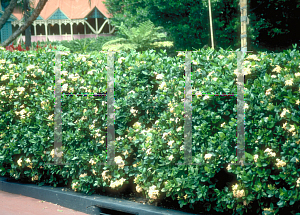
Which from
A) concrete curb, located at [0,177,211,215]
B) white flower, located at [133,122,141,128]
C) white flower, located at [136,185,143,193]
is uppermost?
white flower, located at [133,122,141,128]

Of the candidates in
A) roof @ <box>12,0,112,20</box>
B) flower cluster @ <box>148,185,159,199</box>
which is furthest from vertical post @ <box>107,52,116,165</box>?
roof @ <box>12,0,112,20</box>

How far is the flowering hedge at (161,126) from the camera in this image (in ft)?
11.4

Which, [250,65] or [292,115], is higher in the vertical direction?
[250,65]

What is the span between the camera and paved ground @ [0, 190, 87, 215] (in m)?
4.77

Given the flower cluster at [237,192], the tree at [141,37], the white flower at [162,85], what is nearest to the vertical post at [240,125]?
the flower cluster at [237,192]

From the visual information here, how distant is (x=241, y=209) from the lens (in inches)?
146

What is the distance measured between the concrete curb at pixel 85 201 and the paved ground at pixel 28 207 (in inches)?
2.9

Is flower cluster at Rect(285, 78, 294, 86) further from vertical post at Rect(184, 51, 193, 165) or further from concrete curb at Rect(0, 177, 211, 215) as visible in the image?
concrete curb at Rect(0, 177, 211, 215)

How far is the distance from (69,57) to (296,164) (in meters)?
3.34

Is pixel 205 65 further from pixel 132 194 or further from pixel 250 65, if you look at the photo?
pixel 132 194

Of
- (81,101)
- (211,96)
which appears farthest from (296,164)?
(81,101)

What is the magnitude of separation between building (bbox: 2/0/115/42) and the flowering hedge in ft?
142

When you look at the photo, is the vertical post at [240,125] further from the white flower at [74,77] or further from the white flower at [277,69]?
the white flower at [74,77]

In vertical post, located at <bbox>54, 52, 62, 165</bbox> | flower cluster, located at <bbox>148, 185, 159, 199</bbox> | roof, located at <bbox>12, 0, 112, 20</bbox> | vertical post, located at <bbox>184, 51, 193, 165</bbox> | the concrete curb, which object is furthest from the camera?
roof, located at <bbox>12, 0, 112, 20</bbox>
